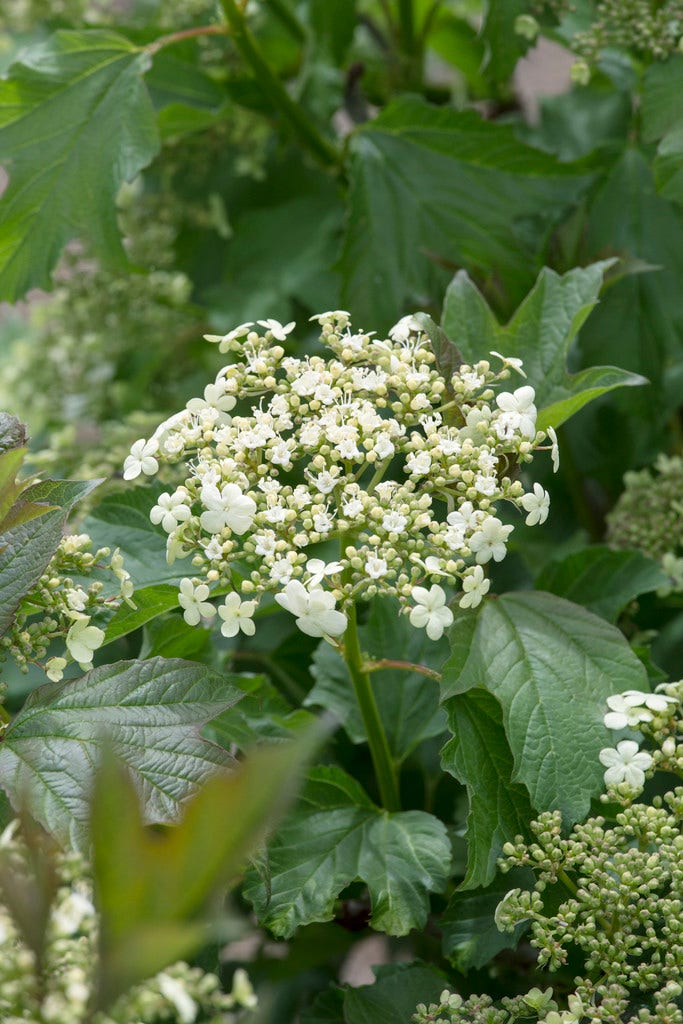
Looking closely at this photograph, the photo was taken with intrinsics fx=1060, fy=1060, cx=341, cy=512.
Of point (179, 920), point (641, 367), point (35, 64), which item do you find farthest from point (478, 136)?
point (179, 920)

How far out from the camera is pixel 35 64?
1011mm

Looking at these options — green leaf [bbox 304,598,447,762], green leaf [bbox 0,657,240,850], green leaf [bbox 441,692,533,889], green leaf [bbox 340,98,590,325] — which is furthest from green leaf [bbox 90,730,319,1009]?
green leaf [bbox 340,98,590,325]

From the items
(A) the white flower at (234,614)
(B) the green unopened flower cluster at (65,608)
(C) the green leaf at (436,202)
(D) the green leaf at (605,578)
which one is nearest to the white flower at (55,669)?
(B) the green unopened flower cluster at (65,608)

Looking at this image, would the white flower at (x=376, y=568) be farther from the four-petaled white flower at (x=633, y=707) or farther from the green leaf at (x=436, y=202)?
the green leaf at (x=436, y=202)

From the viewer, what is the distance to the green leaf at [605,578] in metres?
0.91

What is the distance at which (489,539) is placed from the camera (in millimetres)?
658

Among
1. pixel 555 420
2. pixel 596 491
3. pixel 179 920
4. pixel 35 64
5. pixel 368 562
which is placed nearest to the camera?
pixel 179 920

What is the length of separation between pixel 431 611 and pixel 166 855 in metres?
0.31

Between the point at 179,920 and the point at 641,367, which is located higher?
the point at 179,920

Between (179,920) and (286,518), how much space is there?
0.30 m

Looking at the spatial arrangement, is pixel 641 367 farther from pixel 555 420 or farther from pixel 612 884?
pixel 612 884

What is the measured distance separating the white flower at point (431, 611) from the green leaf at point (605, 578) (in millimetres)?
299

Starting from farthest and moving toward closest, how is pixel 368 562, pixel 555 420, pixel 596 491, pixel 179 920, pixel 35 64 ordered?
1. pixel 596 491
2. pixel 35 64
3. pixel 555 420
4. pixel 368 562
5. pixel 179 920

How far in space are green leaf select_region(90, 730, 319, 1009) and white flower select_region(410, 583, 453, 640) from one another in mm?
278
